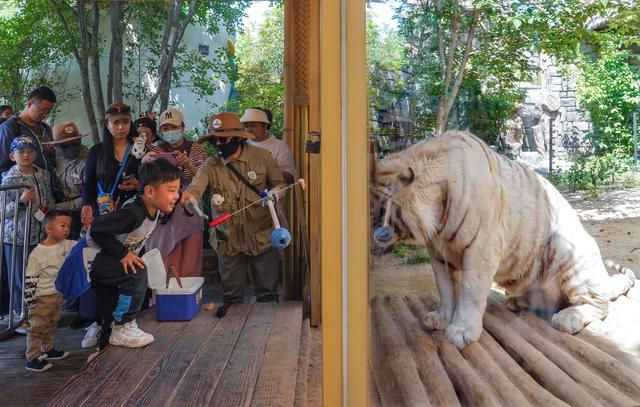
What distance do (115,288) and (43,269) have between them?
0.42m

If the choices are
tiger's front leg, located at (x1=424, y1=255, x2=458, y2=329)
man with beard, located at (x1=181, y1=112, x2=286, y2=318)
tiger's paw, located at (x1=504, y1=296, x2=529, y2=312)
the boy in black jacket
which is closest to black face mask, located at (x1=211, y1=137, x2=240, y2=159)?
man with beard, located at (x1=181, y1=112, x2=286, y2=318)

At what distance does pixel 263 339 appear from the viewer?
414 centimetres

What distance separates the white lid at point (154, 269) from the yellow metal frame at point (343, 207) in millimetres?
2168

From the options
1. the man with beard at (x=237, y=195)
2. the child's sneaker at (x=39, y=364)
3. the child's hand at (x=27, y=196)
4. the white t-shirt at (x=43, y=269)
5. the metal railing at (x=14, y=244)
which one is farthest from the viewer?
the man with beard at (x=237, y=195)

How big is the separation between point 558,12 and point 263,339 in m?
2.93

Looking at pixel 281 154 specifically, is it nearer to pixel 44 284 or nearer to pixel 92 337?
pixel 92 337

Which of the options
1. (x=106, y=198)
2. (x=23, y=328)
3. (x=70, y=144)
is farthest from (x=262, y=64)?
(x=23, y=328)

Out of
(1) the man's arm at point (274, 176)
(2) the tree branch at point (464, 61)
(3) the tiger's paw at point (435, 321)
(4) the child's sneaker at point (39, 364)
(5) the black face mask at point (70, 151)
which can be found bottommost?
(4) the child's sneaker at point (39, 364)

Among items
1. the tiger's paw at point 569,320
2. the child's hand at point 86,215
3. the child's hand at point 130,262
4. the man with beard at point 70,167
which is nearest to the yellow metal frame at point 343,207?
the tiger's paw at point 569,320

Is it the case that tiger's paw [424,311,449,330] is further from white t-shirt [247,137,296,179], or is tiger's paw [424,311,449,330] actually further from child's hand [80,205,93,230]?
white t-shirt [247,137,296,179]

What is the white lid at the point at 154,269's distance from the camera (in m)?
4.25

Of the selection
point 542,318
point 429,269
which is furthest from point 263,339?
point 542,318

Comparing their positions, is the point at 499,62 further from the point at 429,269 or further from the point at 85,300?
the point at 85,300

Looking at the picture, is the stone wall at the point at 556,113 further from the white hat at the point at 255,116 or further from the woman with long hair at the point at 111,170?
the white hat at the point at 255,116
